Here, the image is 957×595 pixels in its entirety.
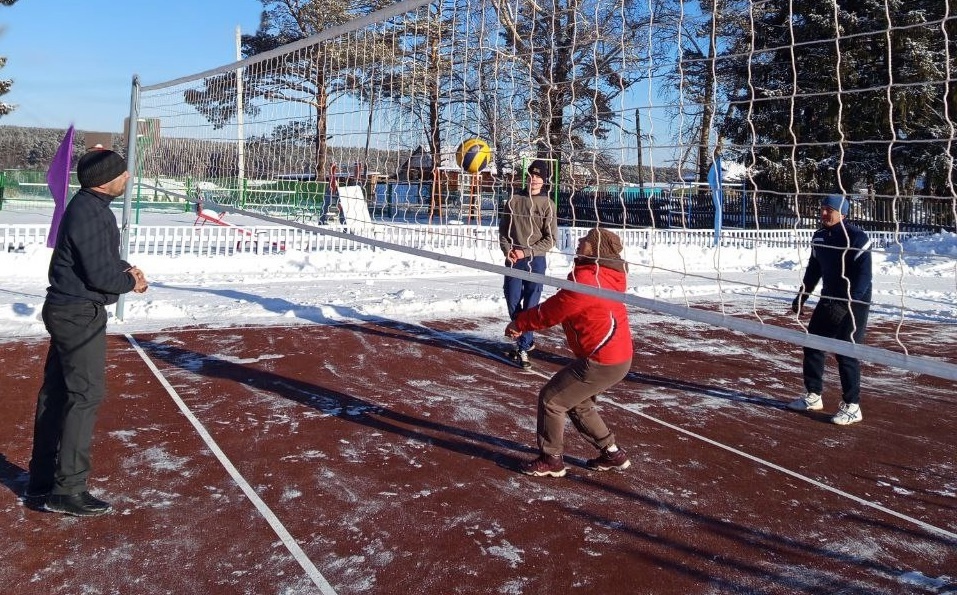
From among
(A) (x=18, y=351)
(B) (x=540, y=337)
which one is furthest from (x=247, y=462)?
(B) (x=540, y=337)

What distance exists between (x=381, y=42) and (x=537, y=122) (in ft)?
6.61

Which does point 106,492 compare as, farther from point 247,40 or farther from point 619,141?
point 247,40

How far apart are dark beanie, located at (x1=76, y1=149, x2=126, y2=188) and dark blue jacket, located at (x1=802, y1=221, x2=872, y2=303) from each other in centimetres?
469

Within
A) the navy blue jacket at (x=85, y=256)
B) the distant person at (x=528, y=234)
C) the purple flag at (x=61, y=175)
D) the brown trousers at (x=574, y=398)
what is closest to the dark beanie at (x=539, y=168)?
the distant person at (x=528, y=234)

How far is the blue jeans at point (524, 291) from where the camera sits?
7480 millimetres

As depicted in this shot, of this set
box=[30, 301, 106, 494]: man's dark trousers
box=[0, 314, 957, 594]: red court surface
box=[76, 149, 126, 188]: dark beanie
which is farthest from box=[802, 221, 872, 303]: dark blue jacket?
box=[30, 301, 106, 494]: man's dark trousers

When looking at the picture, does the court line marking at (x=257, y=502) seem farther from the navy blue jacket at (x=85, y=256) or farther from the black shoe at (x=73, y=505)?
the navy blue jacket at (x=85, y=256)

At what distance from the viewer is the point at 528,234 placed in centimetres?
747

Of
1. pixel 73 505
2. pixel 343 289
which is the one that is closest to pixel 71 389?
pixel 73 505

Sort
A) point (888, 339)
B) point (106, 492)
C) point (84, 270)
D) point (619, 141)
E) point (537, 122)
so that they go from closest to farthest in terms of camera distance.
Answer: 1. point (84, 270)
2. point (106, 492)
3. point (619, 141)
4. point (537, 122)
5. point (888, 339)

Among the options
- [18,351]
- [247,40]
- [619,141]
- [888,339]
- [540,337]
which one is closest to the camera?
[619,141]

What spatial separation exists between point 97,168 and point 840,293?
524 cm

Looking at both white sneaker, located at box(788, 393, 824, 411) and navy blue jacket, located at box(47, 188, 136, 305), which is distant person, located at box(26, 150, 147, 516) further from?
white sneaker, located at box(788, 393, 824, 411)

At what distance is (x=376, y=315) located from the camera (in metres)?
10.1
